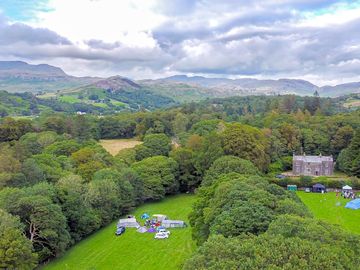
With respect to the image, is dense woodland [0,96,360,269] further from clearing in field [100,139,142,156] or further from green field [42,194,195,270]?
clearing in field [100,139,142,156]

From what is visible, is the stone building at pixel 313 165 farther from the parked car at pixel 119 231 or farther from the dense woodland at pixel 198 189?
the parked car at pixel 119 231

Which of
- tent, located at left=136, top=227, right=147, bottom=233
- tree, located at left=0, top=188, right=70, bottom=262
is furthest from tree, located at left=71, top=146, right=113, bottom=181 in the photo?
tree, located at left=0, top=188, right=70, bottom=262

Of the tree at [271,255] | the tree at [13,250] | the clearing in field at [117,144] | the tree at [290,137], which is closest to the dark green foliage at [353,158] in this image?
the tree at [290,137]

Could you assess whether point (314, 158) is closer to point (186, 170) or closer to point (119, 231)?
point (186, 170)

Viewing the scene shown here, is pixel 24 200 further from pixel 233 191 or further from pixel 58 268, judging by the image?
pixel 233 191

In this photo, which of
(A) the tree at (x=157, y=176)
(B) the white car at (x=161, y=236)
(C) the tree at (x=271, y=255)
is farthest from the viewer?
(A) the tree at (x=157, y=176)

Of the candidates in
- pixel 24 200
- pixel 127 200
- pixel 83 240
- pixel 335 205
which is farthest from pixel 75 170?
pixel 335 205
